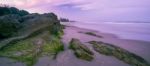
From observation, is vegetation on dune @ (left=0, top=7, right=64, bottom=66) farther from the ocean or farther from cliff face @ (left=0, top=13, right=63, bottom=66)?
the ocean

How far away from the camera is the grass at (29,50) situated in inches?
339

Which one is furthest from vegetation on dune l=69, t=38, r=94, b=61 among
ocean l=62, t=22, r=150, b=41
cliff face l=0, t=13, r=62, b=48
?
ocean l=62, t=22, r=150, b=41

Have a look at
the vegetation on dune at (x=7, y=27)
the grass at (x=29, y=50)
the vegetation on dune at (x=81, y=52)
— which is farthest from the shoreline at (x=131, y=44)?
the vegetation on dune at (x=7, y=27)

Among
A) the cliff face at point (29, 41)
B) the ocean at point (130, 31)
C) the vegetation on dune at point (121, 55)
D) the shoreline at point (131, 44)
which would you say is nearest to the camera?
the cliff face at point (29, 41)

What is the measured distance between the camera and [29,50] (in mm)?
9289

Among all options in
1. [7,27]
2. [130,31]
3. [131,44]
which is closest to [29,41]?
[7,27]

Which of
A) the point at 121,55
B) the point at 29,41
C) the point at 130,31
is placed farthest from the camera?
the point at 130,31

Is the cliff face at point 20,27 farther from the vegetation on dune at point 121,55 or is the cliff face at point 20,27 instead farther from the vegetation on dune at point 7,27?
the vegetation on dune at point 121,55

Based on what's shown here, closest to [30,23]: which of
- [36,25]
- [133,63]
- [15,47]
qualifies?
[36,25]

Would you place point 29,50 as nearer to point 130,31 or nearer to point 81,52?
point 81,52

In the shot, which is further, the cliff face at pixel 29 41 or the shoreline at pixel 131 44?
the shoreline at pixel 131 44

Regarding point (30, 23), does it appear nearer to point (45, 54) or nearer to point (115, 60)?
point (45, 54)

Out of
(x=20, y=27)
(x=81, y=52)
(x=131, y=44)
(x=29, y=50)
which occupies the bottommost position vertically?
(x=131, y=44)

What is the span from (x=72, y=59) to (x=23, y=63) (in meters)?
2.07
